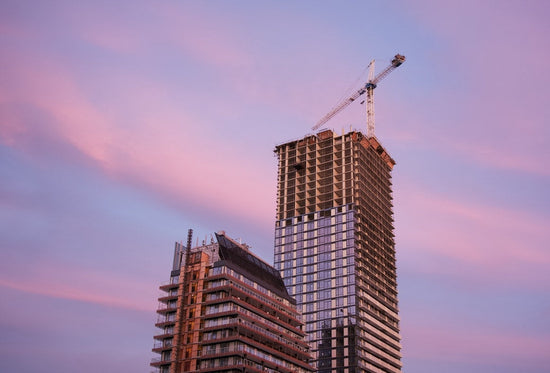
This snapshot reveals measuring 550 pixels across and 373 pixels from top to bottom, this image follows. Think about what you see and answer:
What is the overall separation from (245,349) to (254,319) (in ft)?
35.1

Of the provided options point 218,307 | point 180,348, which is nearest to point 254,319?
point 218,307

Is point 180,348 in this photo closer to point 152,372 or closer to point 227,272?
point 152,372

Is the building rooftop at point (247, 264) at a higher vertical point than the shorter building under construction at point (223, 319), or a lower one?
higher

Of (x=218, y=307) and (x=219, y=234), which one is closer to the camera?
(x=218, y=307)

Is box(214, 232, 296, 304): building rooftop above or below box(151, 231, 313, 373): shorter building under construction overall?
above

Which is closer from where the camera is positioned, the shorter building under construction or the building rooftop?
the shorter building under construction

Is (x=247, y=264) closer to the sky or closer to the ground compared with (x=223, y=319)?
closer to the sky

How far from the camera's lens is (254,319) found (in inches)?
6427

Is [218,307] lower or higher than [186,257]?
lower

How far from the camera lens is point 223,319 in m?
159

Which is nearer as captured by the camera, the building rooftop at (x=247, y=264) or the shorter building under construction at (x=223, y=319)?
the shorter building under construction at (x=223, y=319)

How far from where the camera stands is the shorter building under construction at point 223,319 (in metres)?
156

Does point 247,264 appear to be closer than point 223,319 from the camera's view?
No

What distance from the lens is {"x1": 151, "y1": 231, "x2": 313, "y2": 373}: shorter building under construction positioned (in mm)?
155500
